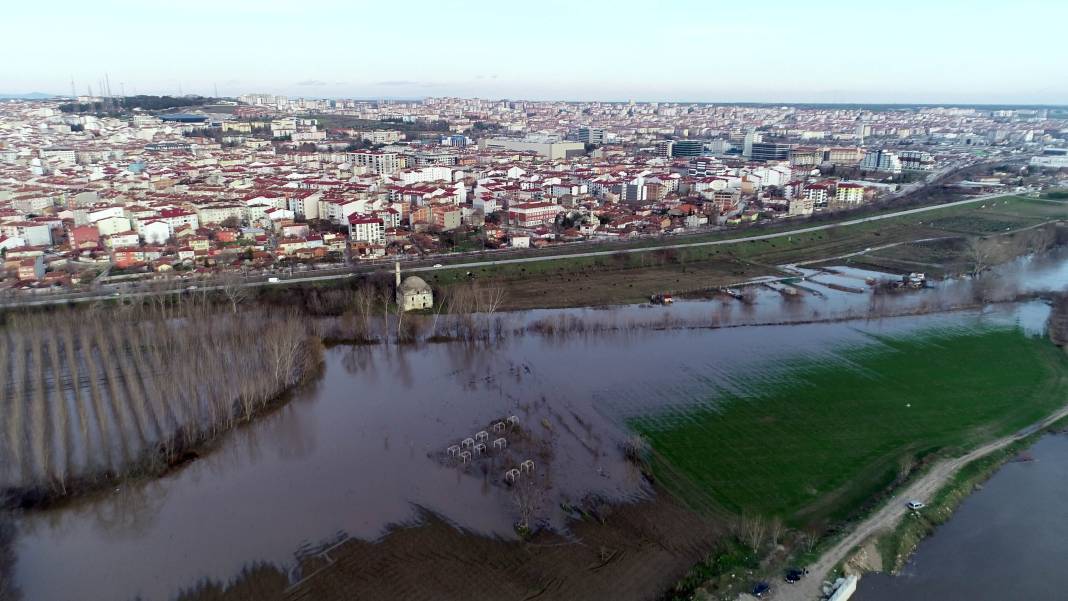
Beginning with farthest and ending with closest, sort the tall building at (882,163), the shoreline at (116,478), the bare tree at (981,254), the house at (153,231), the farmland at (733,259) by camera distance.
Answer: the tall building at (882,163)
the house at (153,231)
the bare tree at (981,254)
the farmland at (733,259)
the shoreline at (116,478)

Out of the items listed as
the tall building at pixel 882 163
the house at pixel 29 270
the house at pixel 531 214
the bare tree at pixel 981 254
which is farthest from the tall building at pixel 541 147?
the house at pixel 29 270

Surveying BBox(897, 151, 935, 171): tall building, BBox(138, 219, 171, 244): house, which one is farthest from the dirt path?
BBox(897, 151, 935, 171): tall building

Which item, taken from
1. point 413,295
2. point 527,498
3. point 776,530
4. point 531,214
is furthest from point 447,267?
point 776,530

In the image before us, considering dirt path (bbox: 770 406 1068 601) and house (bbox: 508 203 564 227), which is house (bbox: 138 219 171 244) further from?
dirt path (bbox: 770 406 1068 601)

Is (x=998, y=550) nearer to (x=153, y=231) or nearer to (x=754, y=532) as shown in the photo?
(x=754, y=532)

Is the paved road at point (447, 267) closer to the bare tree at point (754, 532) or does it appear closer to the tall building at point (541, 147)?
the bare tree at point (754, 532)
